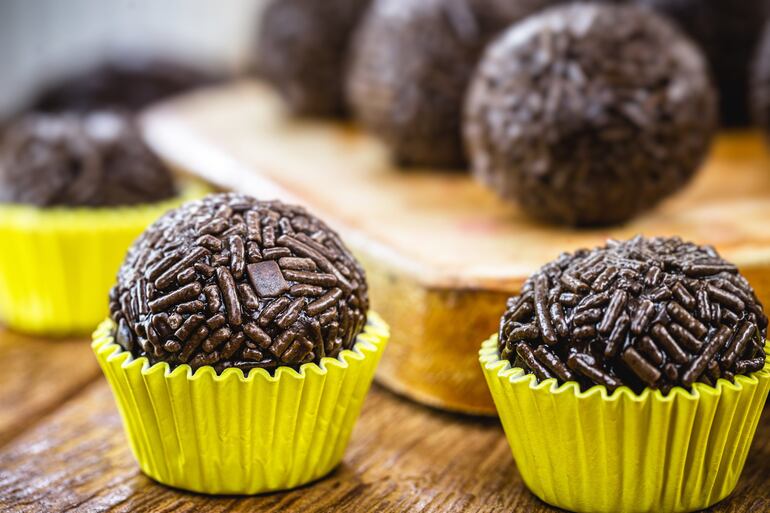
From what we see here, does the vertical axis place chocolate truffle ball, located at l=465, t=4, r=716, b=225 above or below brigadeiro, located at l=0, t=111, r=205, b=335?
above

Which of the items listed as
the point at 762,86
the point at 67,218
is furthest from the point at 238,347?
the point at 762,86

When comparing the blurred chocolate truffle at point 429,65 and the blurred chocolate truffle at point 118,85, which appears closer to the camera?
the blurred chocolate truffle at point 429,65

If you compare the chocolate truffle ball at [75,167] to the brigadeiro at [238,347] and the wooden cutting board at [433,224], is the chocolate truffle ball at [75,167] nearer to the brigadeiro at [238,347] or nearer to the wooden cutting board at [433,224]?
the wooden cutting board at [433,224]

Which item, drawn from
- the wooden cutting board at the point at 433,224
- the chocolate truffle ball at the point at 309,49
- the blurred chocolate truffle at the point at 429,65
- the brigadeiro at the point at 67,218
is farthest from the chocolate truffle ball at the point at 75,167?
the chocolate truffle ball at the point at 309,49

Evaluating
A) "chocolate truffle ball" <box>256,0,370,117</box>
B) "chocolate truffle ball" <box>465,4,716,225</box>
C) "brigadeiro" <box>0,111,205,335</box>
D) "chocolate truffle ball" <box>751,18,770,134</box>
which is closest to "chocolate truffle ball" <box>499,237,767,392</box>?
"chocolate truffle ball" <box>465,4,716,225</box>

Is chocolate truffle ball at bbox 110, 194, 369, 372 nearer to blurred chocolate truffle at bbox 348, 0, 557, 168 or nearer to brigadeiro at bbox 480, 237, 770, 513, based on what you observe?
brigadeiro at bbox 480, 237, 770, 513

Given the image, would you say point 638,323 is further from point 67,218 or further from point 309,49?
point 309,49
